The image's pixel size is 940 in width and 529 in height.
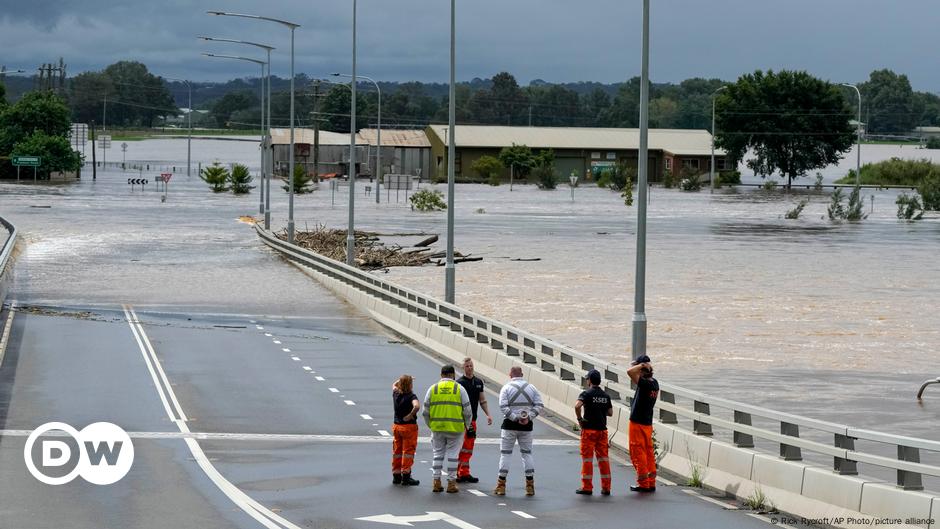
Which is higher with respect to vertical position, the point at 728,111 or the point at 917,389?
the point at 728,111

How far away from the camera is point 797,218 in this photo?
10138 centimetres

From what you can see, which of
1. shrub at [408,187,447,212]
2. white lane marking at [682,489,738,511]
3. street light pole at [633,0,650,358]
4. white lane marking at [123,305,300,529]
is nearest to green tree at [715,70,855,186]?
shrub at [408,187,447,212]

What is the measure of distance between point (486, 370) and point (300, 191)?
353 feet

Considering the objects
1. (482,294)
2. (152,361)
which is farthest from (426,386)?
(482,294)

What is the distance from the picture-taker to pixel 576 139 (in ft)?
591

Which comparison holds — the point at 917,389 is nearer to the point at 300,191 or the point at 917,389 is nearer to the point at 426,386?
the point at 426,386

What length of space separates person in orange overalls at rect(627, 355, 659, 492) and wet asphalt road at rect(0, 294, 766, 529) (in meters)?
0.37

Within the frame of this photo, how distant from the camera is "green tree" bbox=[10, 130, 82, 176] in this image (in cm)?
15212

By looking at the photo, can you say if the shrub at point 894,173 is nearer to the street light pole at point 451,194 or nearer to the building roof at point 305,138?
the building roof at point 305,138

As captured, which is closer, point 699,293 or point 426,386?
point 426,386

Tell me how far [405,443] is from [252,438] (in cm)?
→ 487

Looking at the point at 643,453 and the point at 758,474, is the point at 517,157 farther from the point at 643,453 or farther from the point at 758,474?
the point at 758,474

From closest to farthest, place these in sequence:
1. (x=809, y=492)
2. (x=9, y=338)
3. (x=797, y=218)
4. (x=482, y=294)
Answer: (x=809, y=492)
(x=9, y=338)
(x=482, y=294)
(x=797, y=218)

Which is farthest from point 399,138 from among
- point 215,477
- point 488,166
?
point 215,477
